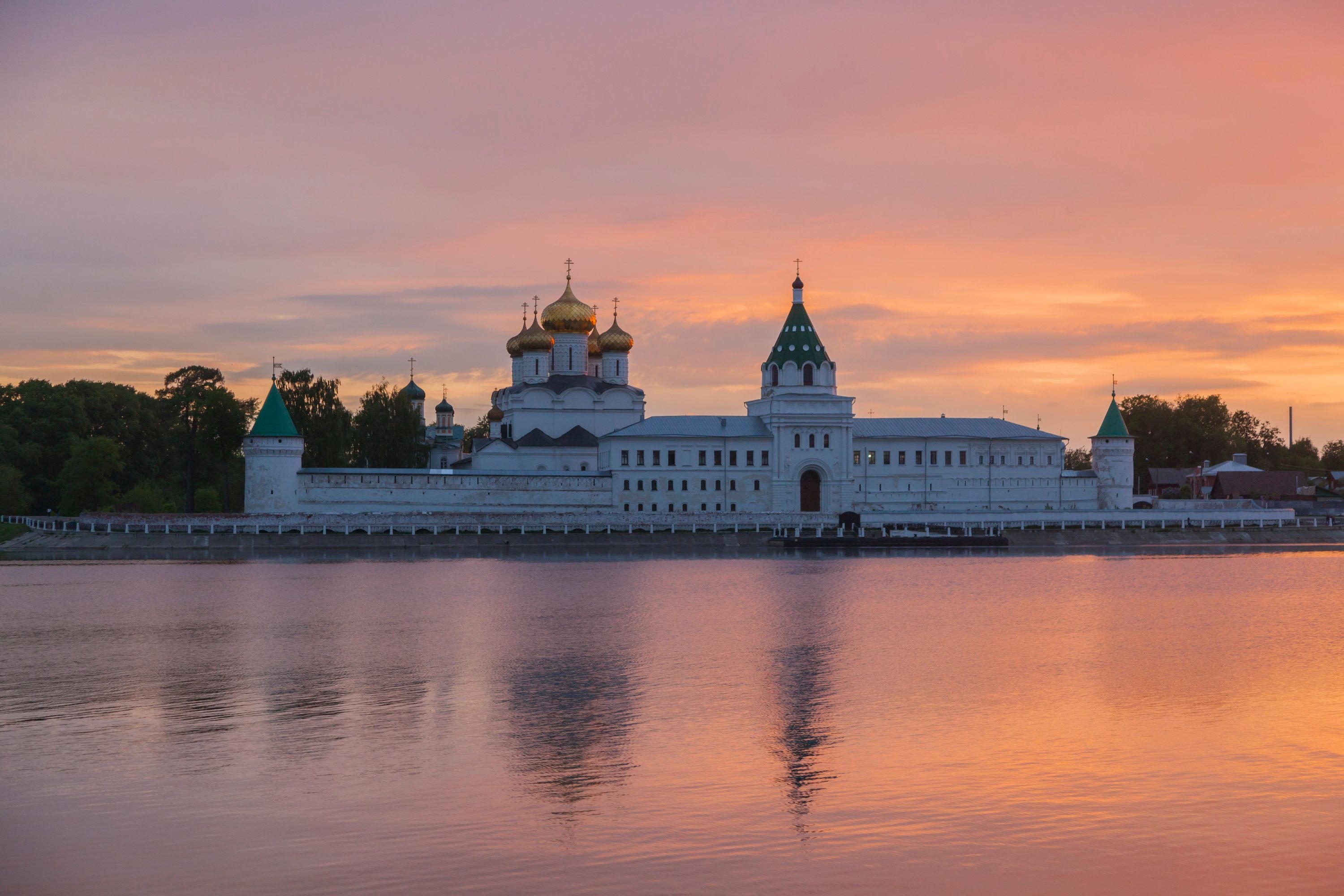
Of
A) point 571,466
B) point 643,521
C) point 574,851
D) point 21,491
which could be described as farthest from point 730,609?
point 21,491

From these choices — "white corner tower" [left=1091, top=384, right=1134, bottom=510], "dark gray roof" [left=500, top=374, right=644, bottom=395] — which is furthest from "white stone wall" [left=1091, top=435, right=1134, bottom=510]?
"dark gray roof" [left=500, top=374, right=644, bottom=395]

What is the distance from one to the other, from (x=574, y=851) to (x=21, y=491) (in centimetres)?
5458

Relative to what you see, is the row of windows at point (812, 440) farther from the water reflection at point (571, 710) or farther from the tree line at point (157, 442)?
the water reflection at point (571, 710)

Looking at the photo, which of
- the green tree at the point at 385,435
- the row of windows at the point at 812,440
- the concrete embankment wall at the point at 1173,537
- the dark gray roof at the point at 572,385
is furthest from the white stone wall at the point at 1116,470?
the green tree at the point at 385,435

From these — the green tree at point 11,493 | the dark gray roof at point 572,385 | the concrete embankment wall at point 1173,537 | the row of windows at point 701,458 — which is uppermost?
the dark gray roof at point 572,385

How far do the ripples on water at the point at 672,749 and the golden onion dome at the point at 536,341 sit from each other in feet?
135

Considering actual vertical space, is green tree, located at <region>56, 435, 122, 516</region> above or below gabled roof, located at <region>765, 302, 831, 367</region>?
below

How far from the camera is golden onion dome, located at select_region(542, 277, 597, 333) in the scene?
232 ft

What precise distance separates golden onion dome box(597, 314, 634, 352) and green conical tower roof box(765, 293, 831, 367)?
367 inches

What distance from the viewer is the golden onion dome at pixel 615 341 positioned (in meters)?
72.1

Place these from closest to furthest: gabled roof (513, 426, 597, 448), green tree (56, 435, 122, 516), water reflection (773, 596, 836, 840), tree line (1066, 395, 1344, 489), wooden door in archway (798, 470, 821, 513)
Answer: water reflection (773, 596, 836, 840), green tree (56, 435, 122, 516), wooden door in archway (798, 470, 821, 513), gabled roof (513, 426, 597, 448), tree line (1066, 395, 1344, 489)

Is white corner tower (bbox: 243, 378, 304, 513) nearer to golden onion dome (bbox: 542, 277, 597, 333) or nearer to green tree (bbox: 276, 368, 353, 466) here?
green tree (bbox: 276, 368, 353, 466)

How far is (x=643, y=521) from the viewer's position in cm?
5594

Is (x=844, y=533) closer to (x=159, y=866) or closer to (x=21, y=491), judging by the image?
(x=21, y=491)
